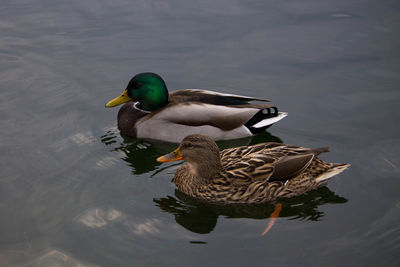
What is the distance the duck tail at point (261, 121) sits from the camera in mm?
7359

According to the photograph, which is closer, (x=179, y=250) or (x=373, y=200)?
(x=179, y=250)

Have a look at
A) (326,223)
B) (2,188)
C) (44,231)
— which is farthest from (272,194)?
(2,188)

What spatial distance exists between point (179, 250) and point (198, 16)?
6.24 meters

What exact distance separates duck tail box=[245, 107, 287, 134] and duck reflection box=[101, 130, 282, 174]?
0.49ft

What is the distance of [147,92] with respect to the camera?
24.8 ft

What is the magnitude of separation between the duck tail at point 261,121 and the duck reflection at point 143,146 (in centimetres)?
15

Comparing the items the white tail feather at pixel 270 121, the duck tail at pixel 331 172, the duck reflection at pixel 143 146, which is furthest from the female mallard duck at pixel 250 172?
the white tail feather at pixel 270 121

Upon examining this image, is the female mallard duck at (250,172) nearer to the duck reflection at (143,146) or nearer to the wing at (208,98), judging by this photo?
the duck reflection at (143,146)

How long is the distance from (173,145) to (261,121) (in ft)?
4.19

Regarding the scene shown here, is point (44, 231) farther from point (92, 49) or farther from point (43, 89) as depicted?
point (92, 49)

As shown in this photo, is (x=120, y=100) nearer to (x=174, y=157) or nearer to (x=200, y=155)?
(x=174, y=157)

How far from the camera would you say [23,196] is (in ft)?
19.9

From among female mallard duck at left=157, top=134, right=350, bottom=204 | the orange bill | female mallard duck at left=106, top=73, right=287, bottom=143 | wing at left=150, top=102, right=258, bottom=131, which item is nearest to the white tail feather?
female mallard duck at left=106, top=73, right=287, bottom=143

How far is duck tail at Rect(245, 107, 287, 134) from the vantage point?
290 inches
